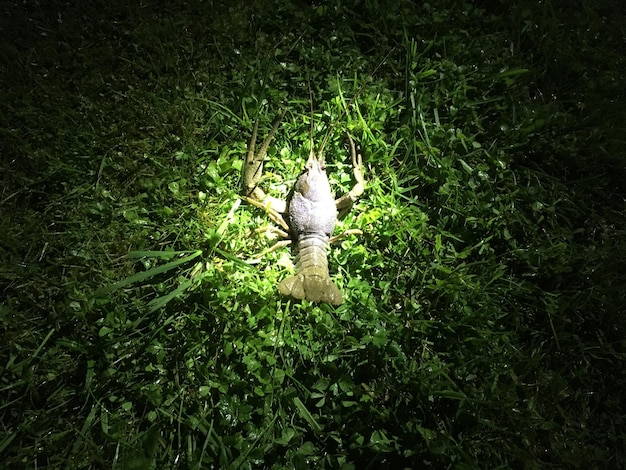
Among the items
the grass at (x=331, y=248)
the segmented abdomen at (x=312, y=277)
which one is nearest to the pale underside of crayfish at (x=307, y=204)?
the segmented abdomen at (x=312, y=277)

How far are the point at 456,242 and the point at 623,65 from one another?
242 cm

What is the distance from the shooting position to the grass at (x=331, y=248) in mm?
2492

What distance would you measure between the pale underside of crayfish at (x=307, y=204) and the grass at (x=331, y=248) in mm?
123

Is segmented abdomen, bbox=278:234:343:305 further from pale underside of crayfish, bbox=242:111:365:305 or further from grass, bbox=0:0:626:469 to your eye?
grass, bbox=0:0:626:469

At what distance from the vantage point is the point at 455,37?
3543 mm

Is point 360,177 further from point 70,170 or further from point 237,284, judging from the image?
point 70,170

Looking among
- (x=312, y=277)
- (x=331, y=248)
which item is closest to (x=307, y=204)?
(x=331, y=248)

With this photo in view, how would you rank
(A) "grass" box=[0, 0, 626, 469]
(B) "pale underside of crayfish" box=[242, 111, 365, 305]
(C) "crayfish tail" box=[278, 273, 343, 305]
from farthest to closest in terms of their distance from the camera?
(B) "pale underside of crayfish" box=[242, 111, 365, 305] < (C) "crayfish tail" box=[278, 273, 343, 305] < (A) "grass" box=[0, 0, 626, 469]

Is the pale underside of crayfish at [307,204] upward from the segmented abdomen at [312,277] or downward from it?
upward

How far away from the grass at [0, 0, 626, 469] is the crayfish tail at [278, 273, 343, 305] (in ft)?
0.31

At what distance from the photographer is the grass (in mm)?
2492

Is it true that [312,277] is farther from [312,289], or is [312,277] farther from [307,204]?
[307,204]

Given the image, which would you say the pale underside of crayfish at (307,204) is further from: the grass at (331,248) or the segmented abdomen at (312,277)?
the grass at (331,248)

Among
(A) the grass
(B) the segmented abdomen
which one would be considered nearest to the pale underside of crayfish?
(B) the segmented abdomen
